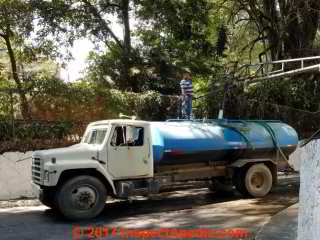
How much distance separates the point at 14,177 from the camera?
13891 millimetres

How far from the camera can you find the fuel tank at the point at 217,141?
11883 mm

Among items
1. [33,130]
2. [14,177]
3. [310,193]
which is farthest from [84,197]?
[310,193]

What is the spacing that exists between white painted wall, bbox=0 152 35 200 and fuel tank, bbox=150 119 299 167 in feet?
14.5

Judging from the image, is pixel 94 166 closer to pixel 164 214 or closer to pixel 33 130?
pixel 164 214

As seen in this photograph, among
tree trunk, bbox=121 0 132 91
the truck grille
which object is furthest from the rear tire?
tree trunk, bbox=121 0 132 91

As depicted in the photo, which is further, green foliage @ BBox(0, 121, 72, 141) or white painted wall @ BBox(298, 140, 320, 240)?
green foliage @ BBox(0, 121, 72, 141)

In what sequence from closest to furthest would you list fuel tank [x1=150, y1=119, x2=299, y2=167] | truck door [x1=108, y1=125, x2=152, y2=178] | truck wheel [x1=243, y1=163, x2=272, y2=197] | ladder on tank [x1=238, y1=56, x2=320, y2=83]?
truck door [x1=108, y1=125, x2=152, y2=178]
fuel tank [x1=150, y1=119, x2=299, y2=167]
truck wheel [x1=243, y1=163, x2=272, y2=197]
ladder on tank [x1=238, y1=56, x2=320, y2=83]

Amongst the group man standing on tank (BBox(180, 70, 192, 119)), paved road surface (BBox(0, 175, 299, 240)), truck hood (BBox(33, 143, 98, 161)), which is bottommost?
paved road surface (BBox(0, 175, 299, 240))

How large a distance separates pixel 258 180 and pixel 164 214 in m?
3.93

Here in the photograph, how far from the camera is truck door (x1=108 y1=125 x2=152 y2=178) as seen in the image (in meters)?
11.1

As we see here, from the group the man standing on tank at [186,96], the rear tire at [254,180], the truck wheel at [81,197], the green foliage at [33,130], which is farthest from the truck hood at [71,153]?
the man standing on tank at [186,96]

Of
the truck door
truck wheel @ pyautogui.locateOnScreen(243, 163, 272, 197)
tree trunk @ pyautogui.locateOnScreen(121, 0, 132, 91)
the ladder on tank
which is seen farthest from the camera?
tree trunk @ pyautogui.locateOnScreen(121, 0, 132, 91)

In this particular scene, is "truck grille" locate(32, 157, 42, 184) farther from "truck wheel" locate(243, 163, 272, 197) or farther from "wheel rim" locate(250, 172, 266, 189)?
"wheel rim" locate(250, 172, 266, 189)

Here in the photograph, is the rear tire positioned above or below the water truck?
below
